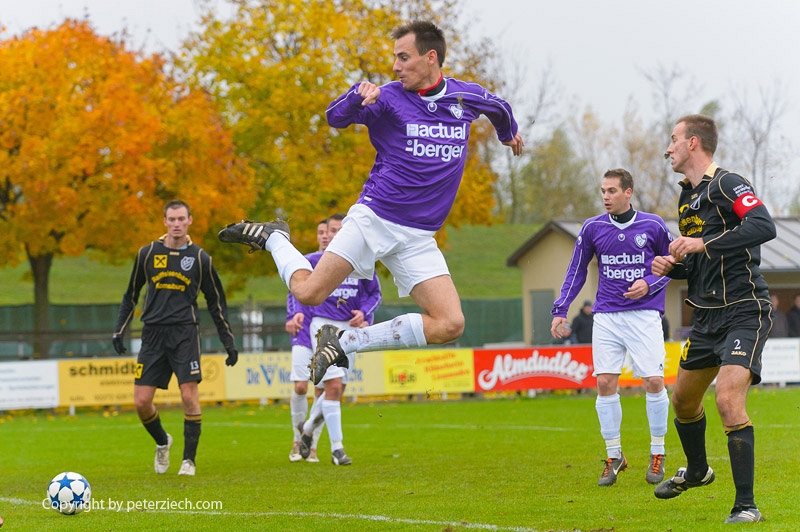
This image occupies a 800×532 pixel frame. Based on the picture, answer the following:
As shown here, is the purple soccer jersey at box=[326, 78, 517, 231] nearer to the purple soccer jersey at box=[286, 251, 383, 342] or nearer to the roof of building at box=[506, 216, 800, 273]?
the purple soccer jersey at box=[286, 251, 383, 342]

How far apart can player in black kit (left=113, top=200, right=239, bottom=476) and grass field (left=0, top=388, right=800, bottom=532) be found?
673 mm

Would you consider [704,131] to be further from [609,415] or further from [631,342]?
[609,415]

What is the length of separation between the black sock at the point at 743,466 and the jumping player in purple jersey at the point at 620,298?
2735 millimetres

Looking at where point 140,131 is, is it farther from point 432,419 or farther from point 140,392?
point 140,392

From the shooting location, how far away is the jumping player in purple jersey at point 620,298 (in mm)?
9234

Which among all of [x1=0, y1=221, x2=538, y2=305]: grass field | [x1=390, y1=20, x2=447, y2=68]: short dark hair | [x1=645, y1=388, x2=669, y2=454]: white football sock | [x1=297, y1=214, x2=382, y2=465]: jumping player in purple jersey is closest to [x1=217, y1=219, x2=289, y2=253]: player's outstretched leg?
[x1=390, y1=20, x2=447, y2=68]: short dark hair

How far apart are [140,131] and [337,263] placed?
59.0 feet

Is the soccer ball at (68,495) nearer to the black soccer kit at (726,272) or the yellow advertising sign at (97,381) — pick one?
the black soccer kit at (726,272)

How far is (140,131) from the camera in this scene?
78.4ft

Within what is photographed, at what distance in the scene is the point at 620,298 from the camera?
9.30 metres

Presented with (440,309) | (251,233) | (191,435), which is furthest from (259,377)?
(440,309)

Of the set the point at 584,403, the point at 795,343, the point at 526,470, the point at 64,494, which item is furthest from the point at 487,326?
the point at 64,494

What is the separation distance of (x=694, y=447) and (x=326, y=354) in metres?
2.62

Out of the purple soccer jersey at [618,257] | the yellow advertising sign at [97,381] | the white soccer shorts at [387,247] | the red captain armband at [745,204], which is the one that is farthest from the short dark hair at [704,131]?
the yellow advertising sign at [97,381]
